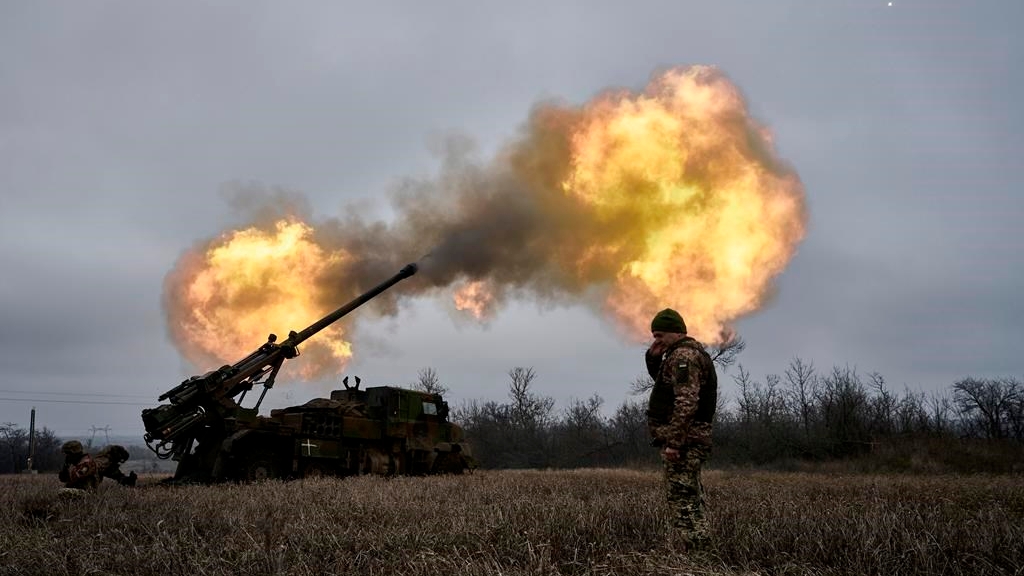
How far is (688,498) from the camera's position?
16.8 feet

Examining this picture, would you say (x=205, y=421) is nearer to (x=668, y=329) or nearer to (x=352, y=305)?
(x=352, y=305)

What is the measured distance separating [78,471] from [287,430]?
525 centimetres

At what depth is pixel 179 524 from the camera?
614cm

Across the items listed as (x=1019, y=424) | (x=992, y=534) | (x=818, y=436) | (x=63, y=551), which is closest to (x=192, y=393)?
(x=63, y=551)

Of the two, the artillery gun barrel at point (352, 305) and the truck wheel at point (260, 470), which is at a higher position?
the artillery gun barrel at point (352, 305)

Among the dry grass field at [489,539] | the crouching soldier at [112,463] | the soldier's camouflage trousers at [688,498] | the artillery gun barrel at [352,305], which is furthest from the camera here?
the artillery gun barrel at [352,305]

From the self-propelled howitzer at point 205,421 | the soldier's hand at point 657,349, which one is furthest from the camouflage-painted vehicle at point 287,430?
the soldier's hand at point 657,349

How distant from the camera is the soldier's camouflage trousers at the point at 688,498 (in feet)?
16.2

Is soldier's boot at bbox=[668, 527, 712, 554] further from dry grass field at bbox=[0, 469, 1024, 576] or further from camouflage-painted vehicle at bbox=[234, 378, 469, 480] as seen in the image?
camouflage-painted vehicle at bbox=[234, 378, 469, 480]

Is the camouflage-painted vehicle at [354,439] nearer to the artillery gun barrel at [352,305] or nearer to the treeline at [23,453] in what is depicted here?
the artillery gun barrel at [352,305]

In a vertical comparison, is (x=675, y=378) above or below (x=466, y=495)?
above

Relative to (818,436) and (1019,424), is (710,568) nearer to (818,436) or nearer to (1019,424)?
(818,436)

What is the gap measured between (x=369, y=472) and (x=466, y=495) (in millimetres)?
8218

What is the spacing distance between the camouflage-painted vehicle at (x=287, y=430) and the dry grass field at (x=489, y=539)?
20.2 ft
